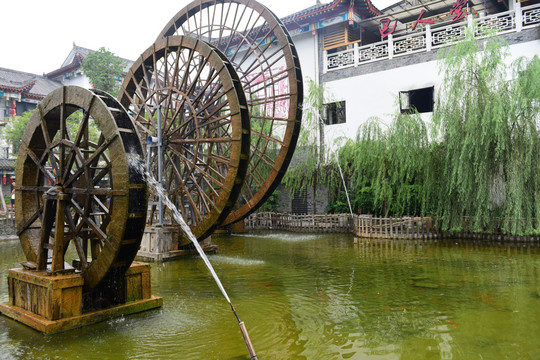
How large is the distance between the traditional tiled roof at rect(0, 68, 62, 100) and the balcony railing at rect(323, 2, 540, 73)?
1620 centimetres

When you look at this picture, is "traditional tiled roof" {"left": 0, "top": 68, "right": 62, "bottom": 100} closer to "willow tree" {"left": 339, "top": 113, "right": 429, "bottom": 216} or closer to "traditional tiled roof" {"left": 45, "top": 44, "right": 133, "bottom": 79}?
"traditional tiled roof" {"left": 45, "top": 44, "right": 133, "bottom": 79}

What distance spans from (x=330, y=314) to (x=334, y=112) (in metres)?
12.5

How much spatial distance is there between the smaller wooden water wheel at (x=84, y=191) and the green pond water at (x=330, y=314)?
0.86 metres

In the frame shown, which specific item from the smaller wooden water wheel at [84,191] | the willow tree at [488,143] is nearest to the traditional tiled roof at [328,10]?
the willow tree at [488,143]

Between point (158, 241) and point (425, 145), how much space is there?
7316mm

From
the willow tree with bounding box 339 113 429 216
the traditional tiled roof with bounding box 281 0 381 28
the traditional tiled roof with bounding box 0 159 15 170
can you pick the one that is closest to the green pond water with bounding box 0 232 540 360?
the willow tree with bounding box 339 113 429 216

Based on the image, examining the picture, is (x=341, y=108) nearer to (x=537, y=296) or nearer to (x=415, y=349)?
(x=537, y=296)

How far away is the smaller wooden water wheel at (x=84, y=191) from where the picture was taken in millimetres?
5195

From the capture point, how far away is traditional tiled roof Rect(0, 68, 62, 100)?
23.5 meters

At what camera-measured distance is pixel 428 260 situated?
898 centimetres

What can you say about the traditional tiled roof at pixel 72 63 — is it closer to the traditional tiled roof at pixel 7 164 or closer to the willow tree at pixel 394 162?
the traditional tiled roof at pixel 7 164

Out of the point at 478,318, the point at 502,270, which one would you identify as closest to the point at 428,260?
the point at 502,270

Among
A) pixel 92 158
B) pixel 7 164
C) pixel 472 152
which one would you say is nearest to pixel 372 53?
pixel 472 152

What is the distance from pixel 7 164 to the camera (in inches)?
853
